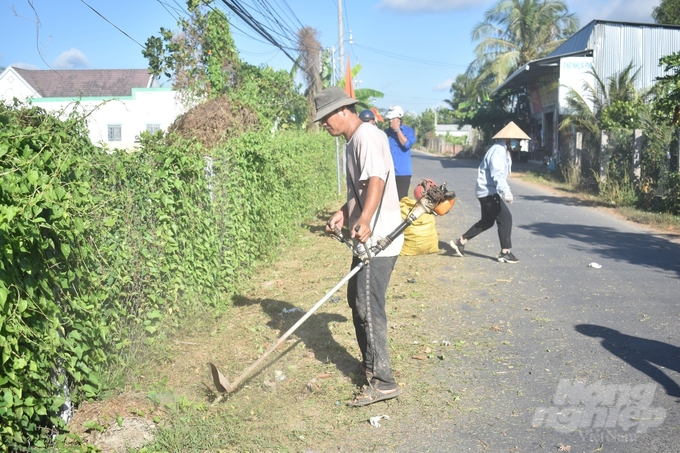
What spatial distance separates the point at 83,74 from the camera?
46500mm

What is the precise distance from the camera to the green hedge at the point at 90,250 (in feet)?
10.9

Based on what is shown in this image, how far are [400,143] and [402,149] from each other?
0.12 m

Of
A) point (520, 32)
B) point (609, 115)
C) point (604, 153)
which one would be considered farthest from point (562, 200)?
point (520, 32)

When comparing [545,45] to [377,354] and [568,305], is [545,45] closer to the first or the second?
[568,305]

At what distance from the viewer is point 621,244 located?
10.4 meters

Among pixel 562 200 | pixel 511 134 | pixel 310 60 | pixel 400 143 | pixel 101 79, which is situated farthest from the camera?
pixel 101 79

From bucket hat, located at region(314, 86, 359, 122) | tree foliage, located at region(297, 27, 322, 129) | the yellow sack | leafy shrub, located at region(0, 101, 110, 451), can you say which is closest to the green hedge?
leafy shrub, located at region(0, 101, 110, 451)

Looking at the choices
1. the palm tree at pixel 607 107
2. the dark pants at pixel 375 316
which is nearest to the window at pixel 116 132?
the palm tree at pixel 607 107

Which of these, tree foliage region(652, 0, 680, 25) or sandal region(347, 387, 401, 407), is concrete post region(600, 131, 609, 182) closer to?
sandal region(347, 387, 401, 407)

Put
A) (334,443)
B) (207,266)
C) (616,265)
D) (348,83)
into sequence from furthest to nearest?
(348,83) → (616,265) → (207,266) → (334,443)

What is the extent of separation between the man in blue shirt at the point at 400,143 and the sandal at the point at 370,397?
16.7 feet

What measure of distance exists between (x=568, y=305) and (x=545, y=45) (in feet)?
123

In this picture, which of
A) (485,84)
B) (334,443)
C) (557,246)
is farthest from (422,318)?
(485,84)

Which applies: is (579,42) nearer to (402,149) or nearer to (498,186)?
(402,149)
